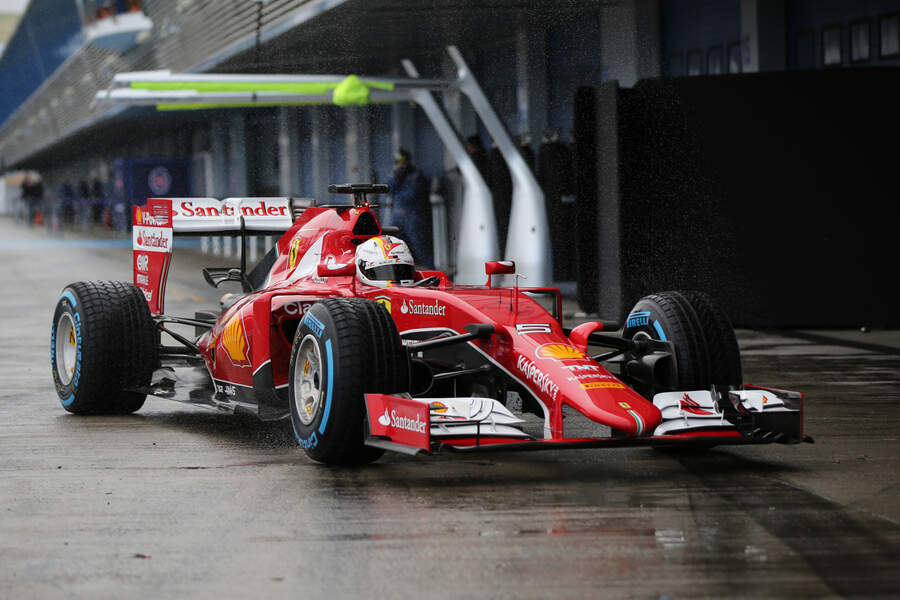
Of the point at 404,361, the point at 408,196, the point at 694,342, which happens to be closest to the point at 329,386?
the point at 404,361

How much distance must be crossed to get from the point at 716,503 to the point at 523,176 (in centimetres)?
1329

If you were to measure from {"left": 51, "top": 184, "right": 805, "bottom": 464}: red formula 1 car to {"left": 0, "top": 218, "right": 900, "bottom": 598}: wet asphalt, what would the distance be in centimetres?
22

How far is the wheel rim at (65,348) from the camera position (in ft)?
30.4

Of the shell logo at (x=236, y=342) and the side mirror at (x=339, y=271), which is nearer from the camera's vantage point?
the side mirror at (x=339, y=271)

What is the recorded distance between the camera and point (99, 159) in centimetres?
8144

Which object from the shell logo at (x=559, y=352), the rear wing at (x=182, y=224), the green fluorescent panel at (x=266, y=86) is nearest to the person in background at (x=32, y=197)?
the green fluorescent panel at (x=266, y=86)

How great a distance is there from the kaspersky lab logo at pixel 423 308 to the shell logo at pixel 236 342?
110 centimetres

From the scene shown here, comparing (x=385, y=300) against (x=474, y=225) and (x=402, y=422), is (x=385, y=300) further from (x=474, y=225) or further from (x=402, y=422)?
(x=474, y=225)

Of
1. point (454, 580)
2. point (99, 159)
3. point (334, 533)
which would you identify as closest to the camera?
point (454, 580)

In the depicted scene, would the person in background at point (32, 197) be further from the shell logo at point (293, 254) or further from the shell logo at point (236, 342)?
the shell logo at point (236, 342)

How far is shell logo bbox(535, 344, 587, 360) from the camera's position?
268 inches

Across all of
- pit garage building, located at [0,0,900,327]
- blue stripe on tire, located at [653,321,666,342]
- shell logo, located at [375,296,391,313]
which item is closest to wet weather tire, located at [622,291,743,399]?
blue stripe on tire, located at [653,321,666,342]

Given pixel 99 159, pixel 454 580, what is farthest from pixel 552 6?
pixel 99 159

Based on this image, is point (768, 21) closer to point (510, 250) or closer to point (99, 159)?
point (510, 250)
